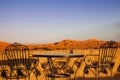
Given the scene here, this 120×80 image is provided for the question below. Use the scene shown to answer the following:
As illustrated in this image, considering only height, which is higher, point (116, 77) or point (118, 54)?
point (118, 54)

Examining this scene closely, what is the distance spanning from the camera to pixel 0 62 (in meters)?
8.06

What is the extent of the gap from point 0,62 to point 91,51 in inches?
104

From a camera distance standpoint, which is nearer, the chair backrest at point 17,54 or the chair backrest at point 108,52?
the chair backrest at point 17,54

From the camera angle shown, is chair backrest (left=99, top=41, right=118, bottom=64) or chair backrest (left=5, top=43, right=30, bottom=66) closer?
chair backrest (left=5, top=43, right=30, bottom=66)

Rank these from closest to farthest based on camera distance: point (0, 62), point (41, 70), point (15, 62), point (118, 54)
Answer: point (15, 62) < point (0, 62) < point (41, 70) < point (118, 54)

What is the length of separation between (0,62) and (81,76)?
2.37 meters

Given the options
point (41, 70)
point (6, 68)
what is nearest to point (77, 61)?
point (41, 70)

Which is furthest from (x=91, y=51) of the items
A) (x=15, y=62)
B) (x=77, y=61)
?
(x=15, y=62)

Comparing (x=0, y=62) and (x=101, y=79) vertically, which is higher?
(x=0, y=62)

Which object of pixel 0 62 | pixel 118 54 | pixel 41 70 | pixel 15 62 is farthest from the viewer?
pixel 118 54

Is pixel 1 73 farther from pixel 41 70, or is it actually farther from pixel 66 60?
pixel 66 60

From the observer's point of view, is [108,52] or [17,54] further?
[108,52]

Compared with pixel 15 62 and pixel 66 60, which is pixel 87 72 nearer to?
pixel 66 60

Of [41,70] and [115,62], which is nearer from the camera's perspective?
[41,70]
